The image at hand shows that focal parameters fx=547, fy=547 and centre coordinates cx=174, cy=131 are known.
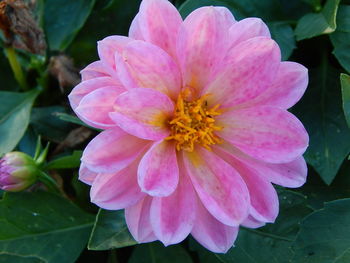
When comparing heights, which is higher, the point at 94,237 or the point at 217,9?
the point at 217,9

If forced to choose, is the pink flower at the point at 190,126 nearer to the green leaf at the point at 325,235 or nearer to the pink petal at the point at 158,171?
the pink petal at the point at 158,171

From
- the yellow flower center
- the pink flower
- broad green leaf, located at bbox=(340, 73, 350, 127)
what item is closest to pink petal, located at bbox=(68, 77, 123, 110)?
the pink flower

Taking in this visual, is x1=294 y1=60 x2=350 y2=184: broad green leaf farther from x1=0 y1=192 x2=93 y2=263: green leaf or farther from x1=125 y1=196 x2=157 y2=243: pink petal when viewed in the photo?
x1=0 y1=192 x2=93 y2=263: green leaf

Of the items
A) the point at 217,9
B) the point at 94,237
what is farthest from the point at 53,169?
the point at 217,9

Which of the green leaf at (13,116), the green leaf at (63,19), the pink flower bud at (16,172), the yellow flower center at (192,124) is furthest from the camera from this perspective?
the green leaf at (63,19)

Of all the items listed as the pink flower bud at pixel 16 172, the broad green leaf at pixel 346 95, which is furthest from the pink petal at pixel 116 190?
the broad green leaf at pixel 346 95

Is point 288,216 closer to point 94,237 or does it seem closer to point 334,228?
point 334,228

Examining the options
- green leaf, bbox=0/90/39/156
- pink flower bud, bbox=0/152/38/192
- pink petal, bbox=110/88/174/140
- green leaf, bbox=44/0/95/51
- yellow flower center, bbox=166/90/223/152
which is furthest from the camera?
green leaf, bbox=44/0/95/51
